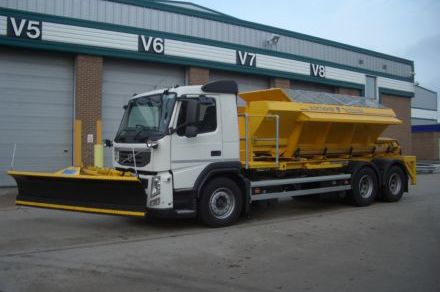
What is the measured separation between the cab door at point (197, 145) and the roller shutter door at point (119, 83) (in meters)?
8.46

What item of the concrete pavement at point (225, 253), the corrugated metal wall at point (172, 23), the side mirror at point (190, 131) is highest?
the corrugated metal wall at point (172, 23)

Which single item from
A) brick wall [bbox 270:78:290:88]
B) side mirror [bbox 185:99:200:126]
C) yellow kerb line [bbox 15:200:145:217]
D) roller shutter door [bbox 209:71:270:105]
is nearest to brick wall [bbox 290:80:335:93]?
brick wall [bbox 270:78:290:88]

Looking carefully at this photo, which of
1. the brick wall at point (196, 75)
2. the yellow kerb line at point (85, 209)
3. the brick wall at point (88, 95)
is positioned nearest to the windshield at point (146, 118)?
the yellow kerb line at point (85, 209)

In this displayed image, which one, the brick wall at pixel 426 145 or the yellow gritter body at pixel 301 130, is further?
the brick wall at pixel 426 145

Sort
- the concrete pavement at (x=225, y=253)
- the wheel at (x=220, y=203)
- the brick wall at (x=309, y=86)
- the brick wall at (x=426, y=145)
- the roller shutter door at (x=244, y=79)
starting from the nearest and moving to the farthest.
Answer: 1. the concrete pavement at (x=225, y=253)
2. the wheel at (x=220, y=203)
3. the roller shutter door at (x=244, y=79)
4. the brick wall at (x=309, y=86)
5. the brick wall at (x=426, y=145)

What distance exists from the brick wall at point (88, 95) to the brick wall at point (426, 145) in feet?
114

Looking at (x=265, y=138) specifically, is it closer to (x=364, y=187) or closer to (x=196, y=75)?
(x=364, y=187)

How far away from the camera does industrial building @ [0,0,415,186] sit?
588 inches

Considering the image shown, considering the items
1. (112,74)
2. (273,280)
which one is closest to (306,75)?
(112,74)

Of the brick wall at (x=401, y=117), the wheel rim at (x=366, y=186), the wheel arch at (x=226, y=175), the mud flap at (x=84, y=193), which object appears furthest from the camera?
the brick wall at (x=401, y=117)

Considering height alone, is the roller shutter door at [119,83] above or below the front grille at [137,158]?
above

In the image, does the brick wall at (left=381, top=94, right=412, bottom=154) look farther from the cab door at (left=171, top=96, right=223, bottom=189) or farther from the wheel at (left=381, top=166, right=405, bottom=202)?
the cab door at (left=171, top=96, right=223, bottom=189)

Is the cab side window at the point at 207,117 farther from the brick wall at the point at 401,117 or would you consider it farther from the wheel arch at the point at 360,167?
the brick wall at the point at 401,117

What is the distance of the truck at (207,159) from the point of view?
8.19 metres
